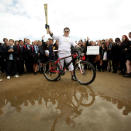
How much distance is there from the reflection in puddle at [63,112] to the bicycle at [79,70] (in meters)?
0.79

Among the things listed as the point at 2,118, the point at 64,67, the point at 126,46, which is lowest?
the point at 2,118

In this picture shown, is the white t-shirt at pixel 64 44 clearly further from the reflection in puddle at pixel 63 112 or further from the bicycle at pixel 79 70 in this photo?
the reflection in puddle at pixel 63 112

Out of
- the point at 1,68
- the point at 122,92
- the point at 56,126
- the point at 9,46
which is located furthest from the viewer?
the point at 1,68

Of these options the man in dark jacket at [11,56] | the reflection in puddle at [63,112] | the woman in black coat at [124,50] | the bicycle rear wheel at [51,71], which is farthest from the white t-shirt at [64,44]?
the woman in black coat at [124,50]

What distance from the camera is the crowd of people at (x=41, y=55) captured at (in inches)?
219

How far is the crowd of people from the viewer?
555 cm

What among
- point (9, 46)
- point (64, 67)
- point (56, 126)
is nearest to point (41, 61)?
point (9, 46)

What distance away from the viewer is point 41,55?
6.56 meters

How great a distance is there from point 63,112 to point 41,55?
4.91 meters

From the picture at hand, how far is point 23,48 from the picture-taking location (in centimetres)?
629

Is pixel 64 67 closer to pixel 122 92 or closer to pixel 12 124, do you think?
pixel 122 92

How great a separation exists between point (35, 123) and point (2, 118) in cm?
73

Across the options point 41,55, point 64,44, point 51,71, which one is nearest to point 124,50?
point 64,44

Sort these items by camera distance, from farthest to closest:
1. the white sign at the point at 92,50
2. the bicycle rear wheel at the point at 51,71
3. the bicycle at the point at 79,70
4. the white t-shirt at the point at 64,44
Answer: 1. the white sign at the point at 92,50
2. the bicycle rear wheel at the point at 51,71
3. the white t-shirt at the point at 64,44
4. the bicycle at the point at 79,70
